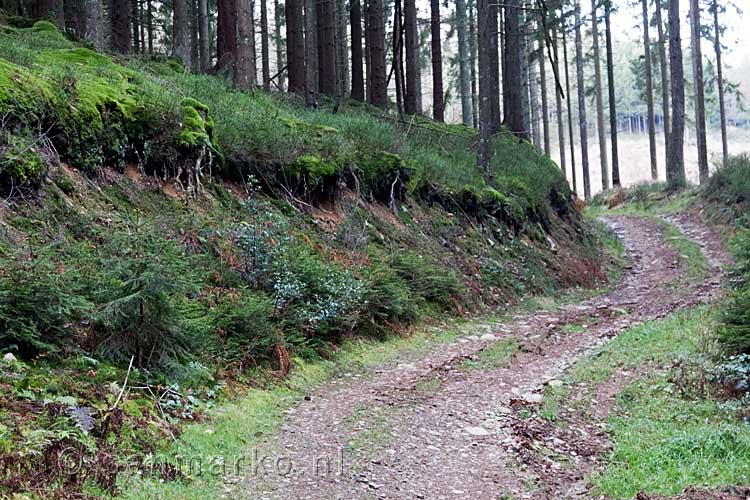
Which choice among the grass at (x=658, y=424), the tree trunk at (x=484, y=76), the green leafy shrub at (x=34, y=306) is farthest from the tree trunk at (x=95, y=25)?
the grass at (x=658, y=424)

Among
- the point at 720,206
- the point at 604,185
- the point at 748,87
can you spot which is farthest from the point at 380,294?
the point at 748,87

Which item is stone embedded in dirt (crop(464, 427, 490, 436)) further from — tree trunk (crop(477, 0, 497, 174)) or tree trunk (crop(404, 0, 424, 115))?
tree trunk (crop(404, 0, 424, 115))

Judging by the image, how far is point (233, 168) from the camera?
10.4 metres

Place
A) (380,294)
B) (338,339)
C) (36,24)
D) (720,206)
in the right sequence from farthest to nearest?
(720,206), (36,24), (380,294), (338,339)

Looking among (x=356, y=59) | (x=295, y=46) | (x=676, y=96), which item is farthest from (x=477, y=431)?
(x=676, y=96)

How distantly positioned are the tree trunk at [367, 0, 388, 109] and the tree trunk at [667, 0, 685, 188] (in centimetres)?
1244

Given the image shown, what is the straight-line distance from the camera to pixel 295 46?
18.9 m

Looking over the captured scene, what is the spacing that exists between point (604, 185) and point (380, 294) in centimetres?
3133

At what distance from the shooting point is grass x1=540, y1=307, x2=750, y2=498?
4543mm

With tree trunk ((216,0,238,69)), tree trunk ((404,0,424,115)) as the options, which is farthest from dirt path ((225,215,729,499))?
tree trunk ((404,0,424,115))

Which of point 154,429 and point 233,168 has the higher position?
point 233,168

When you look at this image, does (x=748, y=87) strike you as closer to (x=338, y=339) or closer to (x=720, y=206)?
(x=720, y=206)

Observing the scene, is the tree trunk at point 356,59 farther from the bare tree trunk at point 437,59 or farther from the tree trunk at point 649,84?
the tree trunk at point 649,84

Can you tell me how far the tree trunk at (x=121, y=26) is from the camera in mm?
16328
